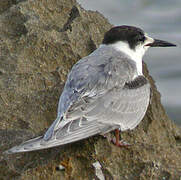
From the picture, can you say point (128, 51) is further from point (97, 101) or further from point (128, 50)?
point (97, 101)

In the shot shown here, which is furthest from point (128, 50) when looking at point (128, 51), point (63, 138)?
point (63, 138)

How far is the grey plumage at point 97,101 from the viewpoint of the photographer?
4512 mm

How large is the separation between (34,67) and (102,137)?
132 centimetres

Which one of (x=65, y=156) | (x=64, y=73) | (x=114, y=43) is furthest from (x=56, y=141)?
(x=114, y=43)

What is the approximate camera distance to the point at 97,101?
16.0 ft

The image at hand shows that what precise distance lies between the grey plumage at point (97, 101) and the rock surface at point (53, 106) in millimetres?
206

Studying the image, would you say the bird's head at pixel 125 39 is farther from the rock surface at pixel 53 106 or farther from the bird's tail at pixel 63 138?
the bird's tail at pixel 63 138

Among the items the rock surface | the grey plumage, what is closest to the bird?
the grey plumage

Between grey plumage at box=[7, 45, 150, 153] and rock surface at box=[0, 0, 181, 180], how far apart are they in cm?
21

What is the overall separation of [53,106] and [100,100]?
66 cm

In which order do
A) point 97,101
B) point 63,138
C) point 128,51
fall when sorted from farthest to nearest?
point 128,51 < point 97,101 < point 63,138

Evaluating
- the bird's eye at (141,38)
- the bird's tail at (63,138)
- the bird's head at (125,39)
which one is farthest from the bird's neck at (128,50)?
the bird's tail at (63,138)

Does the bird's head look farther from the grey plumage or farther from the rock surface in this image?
the rock surface

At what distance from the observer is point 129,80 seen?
5258 mm
